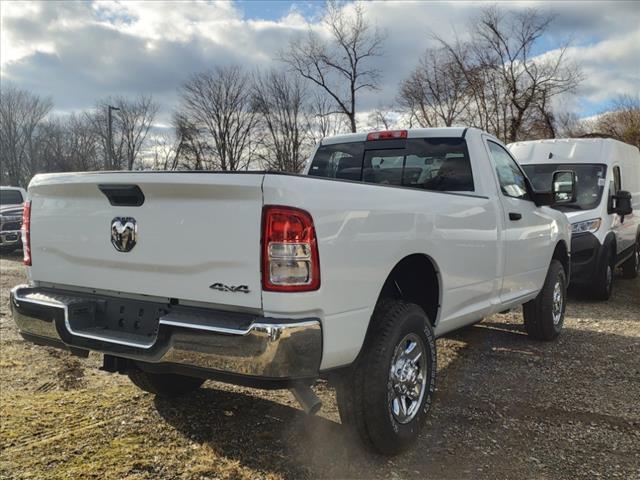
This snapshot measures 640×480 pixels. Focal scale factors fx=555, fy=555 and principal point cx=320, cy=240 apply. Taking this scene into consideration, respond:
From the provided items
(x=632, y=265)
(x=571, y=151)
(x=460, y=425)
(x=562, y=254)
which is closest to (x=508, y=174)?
(x=562, y=254)

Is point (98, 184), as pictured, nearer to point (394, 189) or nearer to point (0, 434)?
point (394, 189)

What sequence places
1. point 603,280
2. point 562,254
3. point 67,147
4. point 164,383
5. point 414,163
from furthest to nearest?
point 67,147
point 603,280
point 562,254
point 414,163
point 164,383

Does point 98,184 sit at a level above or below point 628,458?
above

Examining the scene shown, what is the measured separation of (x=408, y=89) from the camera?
2777cm

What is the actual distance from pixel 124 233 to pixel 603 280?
23.3 ft

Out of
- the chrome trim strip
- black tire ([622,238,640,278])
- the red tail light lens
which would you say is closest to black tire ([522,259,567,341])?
the red tail light lens

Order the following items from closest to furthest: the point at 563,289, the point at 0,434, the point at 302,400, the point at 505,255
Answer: the point at 302,400
the point at 0,434
the point at 505,255
the point at 563,289

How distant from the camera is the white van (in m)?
7.84

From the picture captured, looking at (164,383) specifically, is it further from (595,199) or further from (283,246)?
(595,199)

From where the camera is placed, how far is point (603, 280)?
25.7 feet

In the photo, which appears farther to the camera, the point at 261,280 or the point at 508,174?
the point at 508,174

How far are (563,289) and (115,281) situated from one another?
482 cm

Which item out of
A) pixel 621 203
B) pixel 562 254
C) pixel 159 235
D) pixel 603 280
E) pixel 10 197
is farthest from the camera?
pixel 10 197

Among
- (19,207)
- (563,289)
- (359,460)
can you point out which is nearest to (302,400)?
(359,460)
